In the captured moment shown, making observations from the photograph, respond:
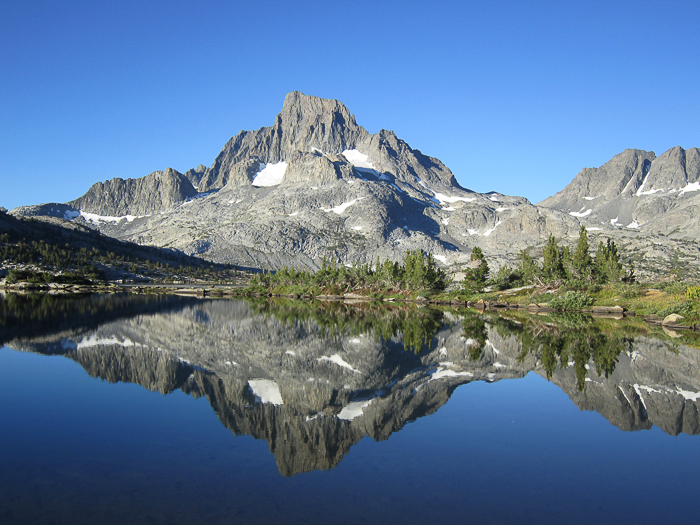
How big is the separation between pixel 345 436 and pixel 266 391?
5.79 metres

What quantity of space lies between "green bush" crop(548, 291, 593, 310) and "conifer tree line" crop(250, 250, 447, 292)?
110 feet

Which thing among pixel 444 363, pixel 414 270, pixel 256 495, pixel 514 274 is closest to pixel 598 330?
pixel 444 363

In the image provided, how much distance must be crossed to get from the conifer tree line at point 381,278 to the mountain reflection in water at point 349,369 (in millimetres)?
62310

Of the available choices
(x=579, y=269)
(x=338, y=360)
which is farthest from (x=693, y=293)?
(x=338, y=360)

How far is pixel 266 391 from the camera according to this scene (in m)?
17.8

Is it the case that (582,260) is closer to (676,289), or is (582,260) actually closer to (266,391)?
(676,289)

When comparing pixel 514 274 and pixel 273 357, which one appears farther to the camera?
pixel 514 274

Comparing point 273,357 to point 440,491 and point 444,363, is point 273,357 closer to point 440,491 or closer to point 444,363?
point 444,363

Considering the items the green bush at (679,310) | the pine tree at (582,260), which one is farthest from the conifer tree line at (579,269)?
the green bush at (679,310)

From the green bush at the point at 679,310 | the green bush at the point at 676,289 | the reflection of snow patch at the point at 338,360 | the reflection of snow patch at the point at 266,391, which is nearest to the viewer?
the reflection of snow patch at the point at 266,391

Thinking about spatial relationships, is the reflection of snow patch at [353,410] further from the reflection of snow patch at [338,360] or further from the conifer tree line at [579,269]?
the conifer tree line at [579,269]

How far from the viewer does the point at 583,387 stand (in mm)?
18906

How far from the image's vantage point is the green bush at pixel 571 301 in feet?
225

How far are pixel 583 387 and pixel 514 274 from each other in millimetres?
82070
